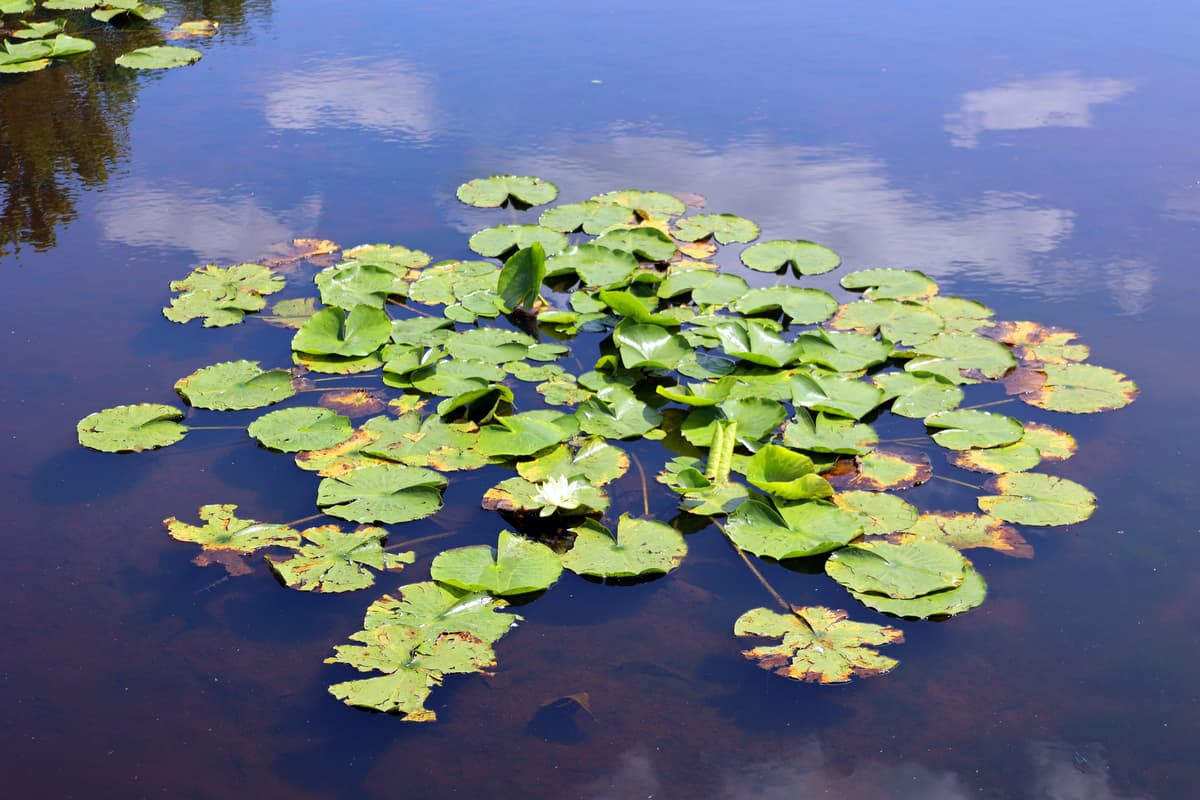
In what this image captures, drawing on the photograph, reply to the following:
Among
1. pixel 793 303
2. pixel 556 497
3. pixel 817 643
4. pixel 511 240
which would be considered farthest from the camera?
pixel 511 240

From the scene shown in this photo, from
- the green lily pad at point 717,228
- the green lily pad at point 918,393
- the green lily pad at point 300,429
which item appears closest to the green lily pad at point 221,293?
the green lily pad at point 300,429

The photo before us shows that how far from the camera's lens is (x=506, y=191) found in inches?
240

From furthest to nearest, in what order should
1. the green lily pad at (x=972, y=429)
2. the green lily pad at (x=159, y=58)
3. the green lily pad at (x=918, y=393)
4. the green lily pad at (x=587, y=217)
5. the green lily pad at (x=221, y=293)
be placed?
the green lily pad at (x=159, y=58), the green lily pad at (x=587, y=217), the green lily pad at (x=221, y=293), the green lily pad at (x=918, y=393), the green lily pad at (x=972, y=429)

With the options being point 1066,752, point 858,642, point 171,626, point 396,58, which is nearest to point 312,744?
point 171,626

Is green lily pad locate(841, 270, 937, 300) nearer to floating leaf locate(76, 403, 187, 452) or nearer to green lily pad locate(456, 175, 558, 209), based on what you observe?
green lily pad locate(456, 175, 558, 209)

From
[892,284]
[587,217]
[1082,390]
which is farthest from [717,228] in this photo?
[1082,390]

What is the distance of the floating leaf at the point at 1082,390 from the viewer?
14.3ft

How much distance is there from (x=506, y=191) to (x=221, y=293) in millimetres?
1694

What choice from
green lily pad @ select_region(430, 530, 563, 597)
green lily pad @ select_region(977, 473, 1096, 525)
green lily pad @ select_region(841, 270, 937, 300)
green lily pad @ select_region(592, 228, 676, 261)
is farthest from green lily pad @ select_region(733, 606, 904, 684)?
green lily pad @ select_region(592, 228, 676, 261)

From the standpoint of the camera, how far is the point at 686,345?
15.3 ft

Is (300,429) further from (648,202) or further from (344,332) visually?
(648,202)

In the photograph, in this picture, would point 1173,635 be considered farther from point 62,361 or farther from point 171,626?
point 62,361

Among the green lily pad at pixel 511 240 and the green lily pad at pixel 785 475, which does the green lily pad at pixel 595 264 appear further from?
the green lily pad at pixel 785 475

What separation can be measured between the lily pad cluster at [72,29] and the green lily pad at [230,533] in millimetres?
5535
